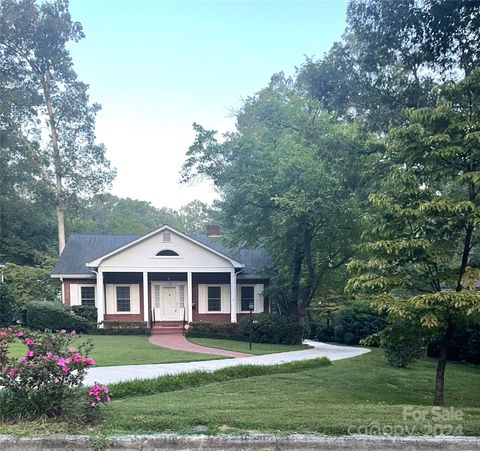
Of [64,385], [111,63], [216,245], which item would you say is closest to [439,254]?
[64,385]

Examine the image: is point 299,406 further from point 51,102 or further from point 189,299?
point 51,102

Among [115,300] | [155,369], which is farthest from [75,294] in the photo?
[155,369]

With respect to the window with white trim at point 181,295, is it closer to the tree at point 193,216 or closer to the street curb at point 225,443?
the street curb at point 225,443

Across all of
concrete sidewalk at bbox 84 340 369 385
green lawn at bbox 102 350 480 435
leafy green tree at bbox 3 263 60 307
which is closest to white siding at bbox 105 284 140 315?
leafy green tree at bbox 3 263 60 307

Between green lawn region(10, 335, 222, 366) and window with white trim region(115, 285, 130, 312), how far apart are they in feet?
17.5

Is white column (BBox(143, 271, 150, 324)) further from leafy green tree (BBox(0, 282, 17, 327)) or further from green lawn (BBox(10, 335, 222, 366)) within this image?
leafy green tree (BBox(0, 282, 17, 327))

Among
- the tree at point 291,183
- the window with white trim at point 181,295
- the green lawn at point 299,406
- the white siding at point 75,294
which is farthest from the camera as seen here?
the window with white trim at point 181,295

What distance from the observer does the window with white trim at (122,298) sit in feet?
71.2

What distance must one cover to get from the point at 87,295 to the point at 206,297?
6.06 metres

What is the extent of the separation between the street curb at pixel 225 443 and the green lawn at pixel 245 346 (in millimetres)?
10182

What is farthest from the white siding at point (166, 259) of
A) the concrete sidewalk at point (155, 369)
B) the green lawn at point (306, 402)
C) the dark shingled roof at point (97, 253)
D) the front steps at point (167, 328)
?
the green lawn at point (306, 402)

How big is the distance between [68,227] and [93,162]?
Answer: 6612mm

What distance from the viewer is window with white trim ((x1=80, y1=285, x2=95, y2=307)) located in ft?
70.3

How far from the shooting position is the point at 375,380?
928 centimetres
